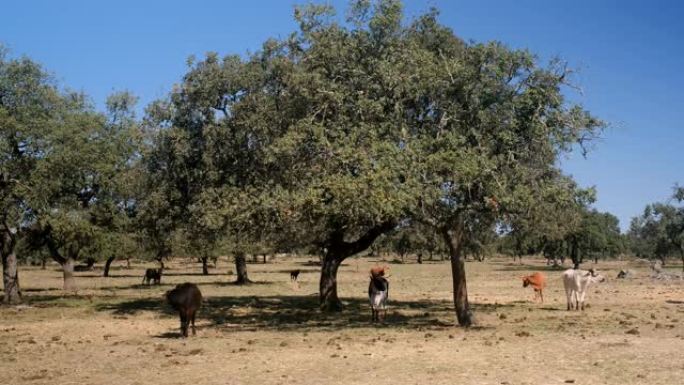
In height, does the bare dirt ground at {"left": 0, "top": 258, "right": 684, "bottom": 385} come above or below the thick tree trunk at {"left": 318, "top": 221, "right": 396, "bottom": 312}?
below

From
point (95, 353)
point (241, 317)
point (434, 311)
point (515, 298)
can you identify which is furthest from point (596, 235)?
point (95, 353)

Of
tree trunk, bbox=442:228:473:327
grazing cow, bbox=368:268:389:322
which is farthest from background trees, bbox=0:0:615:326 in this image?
grazing cow, bbox=368:268:389:322

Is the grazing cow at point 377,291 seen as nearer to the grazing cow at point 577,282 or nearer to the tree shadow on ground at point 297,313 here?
the tree shadow on ground at point 297,313

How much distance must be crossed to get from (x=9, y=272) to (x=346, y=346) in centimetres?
2333

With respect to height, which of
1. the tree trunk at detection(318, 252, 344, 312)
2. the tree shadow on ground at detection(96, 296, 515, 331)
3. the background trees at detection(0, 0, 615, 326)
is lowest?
the tree shadow on ground at detection(96, 296, 515, 331)

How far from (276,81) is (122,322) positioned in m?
13.0

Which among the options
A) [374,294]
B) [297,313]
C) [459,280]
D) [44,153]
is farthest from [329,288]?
[44,153]

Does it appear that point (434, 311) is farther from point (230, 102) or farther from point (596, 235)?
point (596, 235)

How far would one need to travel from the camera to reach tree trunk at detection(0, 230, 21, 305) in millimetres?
32812

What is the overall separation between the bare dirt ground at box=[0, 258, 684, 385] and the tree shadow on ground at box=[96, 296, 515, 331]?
0.09m

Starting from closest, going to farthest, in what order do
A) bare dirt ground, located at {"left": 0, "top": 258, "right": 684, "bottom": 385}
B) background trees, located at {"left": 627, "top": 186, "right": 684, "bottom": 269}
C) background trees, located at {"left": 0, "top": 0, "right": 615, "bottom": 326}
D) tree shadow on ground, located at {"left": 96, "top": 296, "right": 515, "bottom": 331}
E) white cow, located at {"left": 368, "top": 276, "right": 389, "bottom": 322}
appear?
bare dirt ground, located at {"left": 0, "top": 258, "right": 684, "bottom": 385}, background trees, located at {"left": 0, "top": 0, "right": 615, "bottom": 326}, tree shadow on ground, located at {"left": 96, "top": 296, "right": 515, "bottom": 331}, white cow, located at {"left": 368, "top": 276, "right": 389, "bottom": 322}, background trees, located at {"left": 627, "top": 186, "right": 684, "bottom": 269}

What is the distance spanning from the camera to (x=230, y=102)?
3103 centimetres

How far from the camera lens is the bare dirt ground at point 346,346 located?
13.6 metres

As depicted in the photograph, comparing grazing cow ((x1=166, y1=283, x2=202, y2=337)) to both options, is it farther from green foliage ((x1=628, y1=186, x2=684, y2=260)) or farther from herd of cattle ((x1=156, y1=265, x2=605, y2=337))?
green foliage ((x1=628, y1=186, x2=684, y2=260))
